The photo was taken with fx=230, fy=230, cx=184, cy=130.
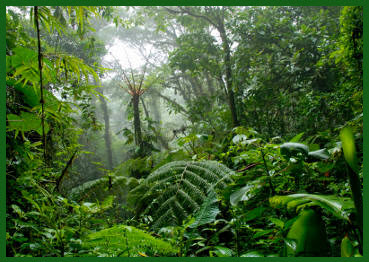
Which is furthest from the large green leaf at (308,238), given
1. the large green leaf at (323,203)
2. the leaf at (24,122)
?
the leaf at (24,122)

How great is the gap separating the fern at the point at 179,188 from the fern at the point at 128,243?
37 centimetres

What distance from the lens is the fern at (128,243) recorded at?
0.75 m

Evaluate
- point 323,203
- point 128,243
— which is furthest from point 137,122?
point 323,203

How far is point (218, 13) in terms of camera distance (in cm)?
314

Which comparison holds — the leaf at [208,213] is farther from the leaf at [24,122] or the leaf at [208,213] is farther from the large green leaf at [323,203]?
the leaf at [24,122]

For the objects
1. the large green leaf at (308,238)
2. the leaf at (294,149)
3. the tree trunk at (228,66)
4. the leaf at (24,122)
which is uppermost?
the tree trunk at (228,66)

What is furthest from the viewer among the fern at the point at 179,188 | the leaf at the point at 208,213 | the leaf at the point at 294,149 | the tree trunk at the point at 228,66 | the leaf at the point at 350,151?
the tree trunk at the point at 228,66

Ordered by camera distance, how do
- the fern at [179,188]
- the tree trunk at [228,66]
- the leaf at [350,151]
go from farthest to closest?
the tree trunk at [228,66] → the fern at [179,188] → the leaf at [350,151]

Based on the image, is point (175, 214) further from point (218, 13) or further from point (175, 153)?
point (218, 13)

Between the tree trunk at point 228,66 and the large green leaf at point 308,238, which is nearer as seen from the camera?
the large green leaf at point 308,238

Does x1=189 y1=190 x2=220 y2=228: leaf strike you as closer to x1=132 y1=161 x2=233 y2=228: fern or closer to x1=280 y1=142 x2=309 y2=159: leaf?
x1=132 y1=161 x2=233 y2=228: fern

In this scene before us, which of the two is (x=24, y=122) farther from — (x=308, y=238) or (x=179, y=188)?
(x=308, y=238)

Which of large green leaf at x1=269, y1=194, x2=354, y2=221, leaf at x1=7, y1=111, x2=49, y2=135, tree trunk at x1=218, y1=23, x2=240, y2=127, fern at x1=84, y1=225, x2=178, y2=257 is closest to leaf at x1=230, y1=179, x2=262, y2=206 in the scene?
large green leaf at x1=269, y1=194, x2=354, y2=221

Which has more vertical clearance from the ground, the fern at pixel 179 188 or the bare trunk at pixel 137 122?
the bare trunk at pixel 137 122
